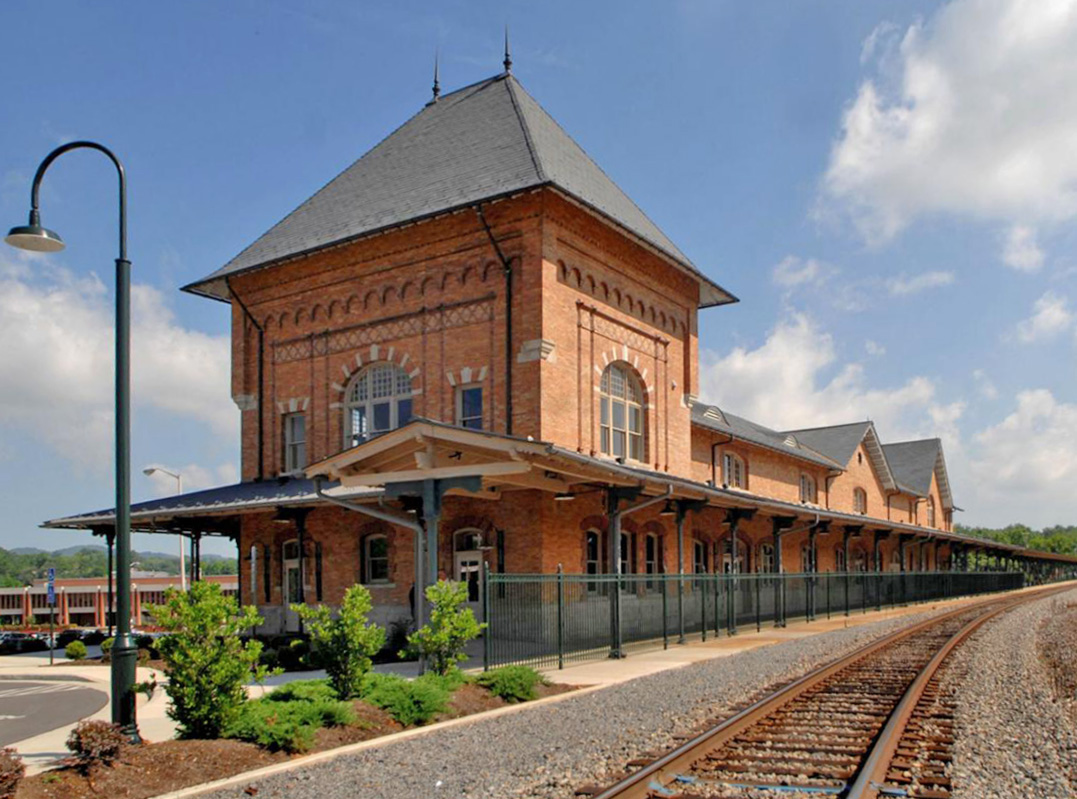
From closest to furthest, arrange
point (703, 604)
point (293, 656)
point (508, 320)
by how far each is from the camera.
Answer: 1. point (293, 656)
2. point (508, 320)
3. point (703, 604)

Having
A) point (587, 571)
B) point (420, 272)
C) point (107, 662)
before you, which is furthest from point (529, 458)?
point (107, 662)

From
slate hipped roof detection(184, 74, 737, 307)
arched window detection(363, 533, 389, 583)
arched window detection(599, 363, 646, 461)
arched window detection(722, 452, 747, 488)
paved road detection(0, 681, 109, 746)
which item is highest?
slate hipped roof detection(184, 74, 737, 307)

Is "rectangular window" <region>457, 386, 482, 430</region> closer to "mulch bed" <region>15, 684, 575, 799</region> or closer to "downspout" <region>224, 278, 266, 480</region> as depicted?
"downspout" <region>224, 278, 266, 480</region>

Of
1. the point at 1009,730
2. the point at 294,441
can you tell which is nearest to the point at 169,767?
the point at 1009,730

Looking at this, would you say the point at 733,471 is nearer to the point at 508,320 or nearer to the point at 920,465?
the point at 508,320

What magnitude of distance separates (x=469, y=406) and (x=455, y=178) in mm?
5797

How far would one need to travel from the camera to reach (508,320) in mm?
23812

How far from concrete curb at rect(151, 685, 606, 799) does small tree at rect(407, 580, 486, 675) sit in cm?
142

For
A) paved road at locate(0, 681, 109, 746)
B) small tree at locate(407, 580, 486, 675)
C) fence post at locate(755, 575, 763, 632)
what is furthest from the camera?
fence post at locate(755, 575, 763, 632)

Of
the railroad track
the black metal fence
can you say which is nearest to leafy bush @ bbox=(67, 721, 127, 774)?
the railroad track

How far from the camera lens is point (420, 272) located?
1008 inches

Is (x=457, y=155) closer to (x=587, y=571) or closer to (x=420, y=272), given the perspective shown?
(x=420, y=272)

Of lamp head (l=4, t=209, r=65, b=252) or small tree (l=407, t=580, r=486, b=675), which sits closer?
lamp head (l=4, t=209, r=65, b=252)

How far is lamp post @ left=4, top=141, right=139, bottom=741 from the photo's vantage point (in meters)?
9.98
